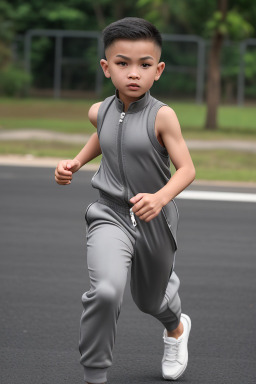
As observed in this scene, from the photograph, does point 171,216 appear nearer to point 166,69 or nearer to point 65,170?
point 65,170

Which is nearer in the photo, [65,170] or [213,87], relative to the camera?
[65,170]

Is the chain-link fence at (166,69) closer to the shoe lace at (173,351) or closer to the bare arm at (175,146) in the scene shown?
the shoe lace at (173,351)

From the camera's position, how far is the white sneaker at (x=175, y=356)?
4746 mm

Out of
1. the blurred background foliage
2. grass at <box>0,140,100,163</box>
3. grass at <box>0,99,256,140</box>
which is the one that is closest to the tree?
grass at <box>0,99,256,140</box>

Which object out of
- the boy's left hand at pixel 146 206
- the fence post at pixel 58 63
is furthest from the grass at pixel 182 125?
the boy's left hand at pixel 146 206

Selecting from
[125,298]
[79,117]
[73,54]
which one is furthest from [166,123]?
[73,54]

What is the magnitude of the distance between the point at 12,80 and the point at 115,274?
3186 centimetres

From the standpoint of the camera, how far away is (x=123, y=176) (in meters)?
4.22

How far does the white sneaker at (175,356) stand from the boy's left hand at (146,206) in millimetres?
1038

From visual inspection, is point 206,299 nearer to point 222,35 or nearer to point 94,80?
point 222,35

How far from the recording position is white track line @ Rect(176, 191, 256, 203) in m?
12.1

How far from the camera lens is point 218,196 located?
488 inches

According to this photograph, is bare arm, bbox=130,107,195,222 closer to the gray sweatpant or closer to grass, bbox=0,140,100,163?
the gray sweatpant

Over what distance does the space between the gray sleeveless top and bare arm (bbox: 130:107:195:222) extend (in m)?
0.05
